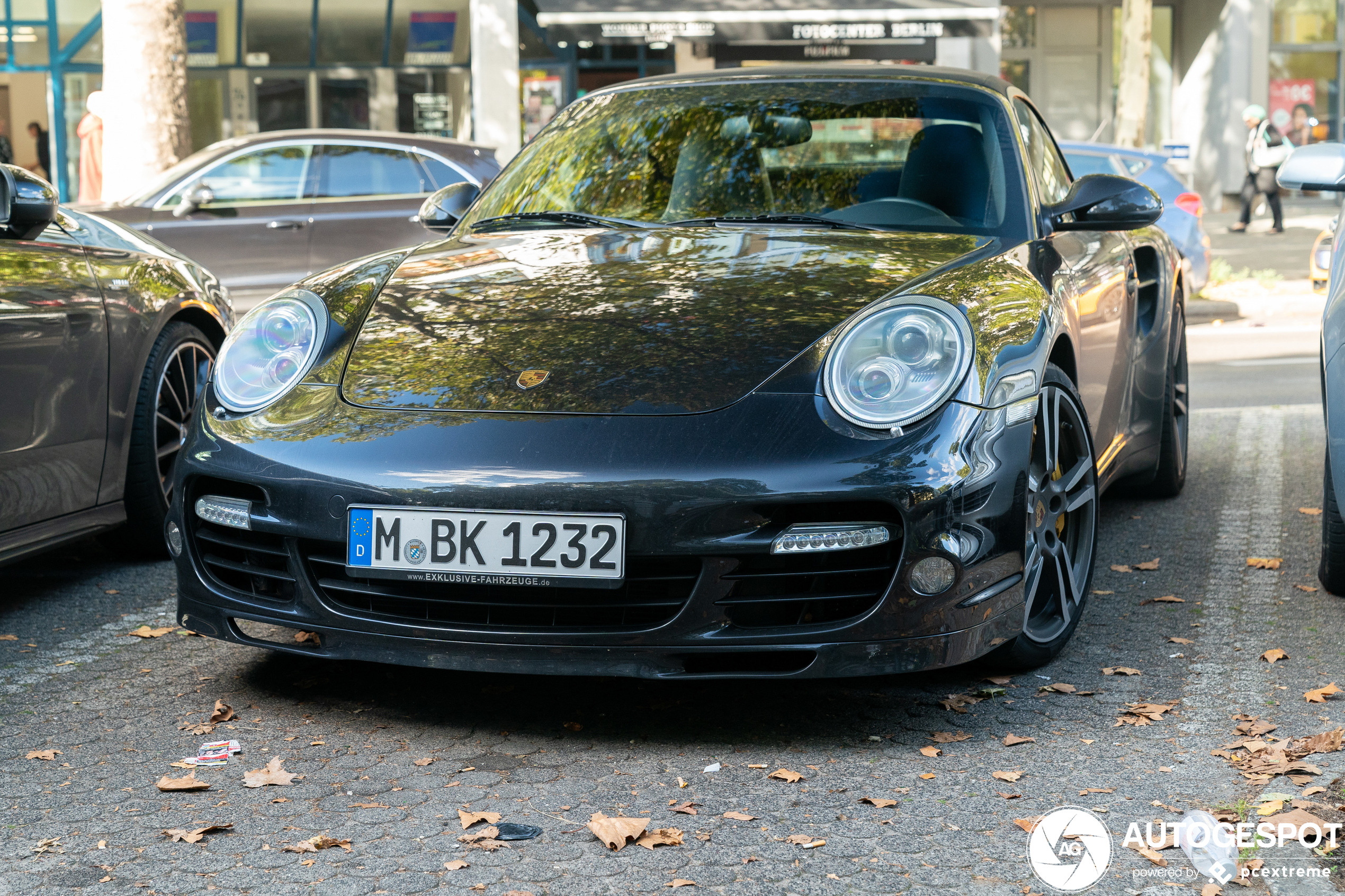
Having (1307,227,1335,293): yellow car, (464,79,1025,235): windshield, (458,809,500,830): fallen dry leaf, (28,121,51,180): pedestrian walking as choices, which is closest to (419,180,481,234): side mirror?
(464,79,1025,235): windshield

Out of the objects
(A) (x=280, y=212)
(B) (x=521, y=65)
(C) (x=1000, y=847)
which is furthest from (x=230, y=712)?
(B) (x=521, y=65)

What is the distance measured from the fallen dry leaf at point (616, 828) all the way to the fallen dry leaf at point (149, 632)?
73.7 inches

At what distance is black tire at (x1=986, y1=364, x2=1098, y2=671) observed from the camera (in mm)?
3623

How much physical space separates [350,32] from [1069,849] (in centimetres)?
1944

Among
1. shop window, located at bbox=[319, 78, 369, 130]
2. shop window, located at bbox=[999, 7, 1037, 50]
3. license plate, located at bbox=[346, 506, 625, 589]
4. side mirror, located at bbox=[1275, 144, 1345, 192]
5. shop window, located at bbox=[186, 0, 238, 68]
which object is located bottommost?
license plate, located at bbox=[346, 506, 625, 589]

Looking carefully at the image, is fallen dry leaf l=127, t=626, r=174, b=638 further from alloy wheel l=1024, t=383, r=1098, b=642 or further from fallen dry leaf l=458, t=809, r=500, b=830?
alloy wheel l=1024, t=383, r=1098, b=642

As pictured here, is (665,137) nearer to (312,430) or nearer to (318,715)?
(312,430)

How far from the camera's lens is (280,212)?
1065 cm

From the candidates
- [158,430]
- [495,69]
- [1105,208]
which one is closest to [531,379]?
[1105,208]

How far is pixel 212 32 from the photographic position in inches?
793

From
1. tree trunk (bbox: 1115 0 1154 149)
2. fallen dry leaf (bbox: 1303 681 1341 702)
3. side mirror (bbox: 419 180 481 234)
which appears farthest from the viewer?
tree trunk (bbox: 1115 0 1154 149)

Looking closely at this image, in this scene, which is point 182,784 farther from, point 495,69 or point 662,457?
point 495,69

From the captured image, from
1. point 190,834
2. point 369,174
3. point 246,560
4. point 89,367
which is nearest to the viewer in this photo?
point 190,834

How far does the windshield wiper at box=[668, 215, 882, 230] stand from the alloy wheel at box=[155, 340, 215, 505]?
5.78 ft
